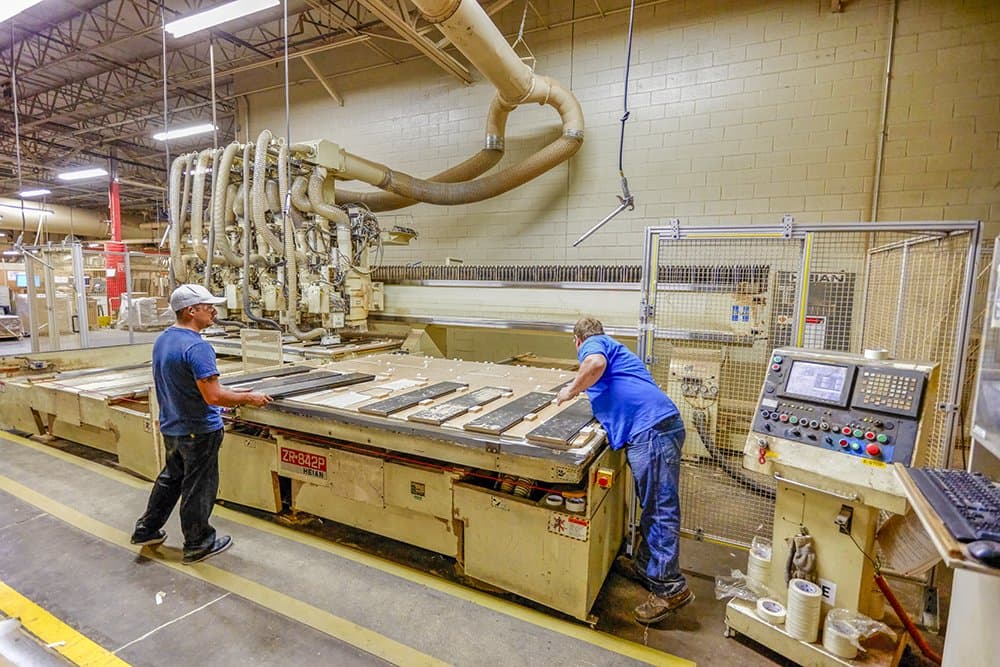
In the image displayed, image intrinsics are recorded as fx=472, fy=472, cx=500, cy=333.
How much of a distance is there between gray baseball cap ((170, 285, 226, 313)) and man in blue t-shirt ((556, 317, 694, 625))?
1861mm

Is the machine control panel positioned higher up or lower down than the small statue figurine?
higher up

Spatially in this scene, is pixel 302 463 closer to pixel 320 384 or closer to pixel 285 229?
pixel 320 384

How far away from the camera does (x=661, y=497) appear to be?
2.12m

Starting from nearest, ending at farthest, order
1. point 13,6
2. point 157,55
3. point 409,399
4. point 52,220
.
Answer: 1. point 409,399
2. point 13,6
3. point 157,55
4. point 52,220

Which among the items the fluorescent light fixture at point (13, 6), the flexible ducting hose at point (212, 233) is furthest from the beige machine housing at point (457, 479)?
the fluorescent light fixture at point (13, 6)

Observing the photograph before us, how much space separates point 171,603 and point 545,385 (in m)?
2.25

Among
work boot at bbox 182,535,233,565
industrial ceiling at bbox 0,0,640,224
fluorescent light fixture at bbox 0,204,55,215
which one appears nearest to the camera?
work boot at bbox 182,535,233,565

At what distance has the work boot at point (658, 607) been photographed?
6.83ft

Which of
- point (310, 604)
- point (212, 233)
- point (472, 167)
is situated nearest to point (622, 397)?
point (310, 604)

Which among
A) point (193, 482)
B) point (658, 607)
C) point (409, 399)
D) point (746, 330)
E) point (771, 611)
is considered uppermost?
point (746, 330)

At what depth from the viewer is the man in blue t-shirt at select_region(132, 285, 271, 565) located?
2295 mm

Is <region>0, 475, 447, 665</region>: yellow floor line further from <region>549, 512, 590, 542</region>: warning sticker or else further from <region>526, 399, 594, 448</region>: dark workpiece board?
<region>526, 399, 594, 448</region>: dark workpiece board

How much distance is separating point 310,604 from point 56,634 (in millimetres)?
1005

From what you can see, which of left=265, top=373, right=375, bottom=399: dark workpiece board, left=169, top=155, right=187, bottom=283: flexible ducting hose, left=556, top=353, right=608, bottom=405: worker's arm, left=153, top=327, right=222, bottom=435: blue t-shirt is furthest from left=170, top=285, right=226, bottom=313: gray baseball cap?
left=169, top=155, right=187, bottom=283: flexible ducting hose
